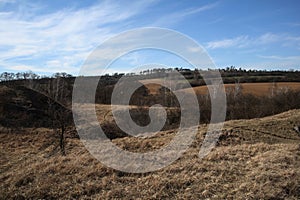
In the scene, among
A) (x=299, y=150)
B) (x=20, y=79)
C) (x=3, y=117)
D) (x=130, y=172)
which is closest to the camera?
(x=130, y=172)

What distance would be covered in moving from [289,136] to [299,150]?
29.5 feet

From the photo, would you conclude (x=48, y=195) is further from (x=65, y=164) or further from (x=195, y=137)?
(x=195, y=137)

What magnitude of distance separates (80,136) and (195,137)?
1553 centimetres

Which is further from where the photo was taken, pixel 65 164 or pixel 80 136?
pixel 80 136

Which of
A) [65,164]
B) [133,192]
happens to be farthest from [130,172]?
[65,164]

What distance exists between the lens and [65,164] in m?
12.0

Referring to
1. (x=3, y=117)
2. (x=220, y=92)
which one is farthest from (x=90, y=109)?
(x=220, y=92)

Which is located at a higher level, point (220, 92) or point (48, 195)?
point (220, 92)

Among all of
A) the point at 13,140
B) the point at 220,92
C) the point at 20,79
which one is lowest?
the point at 13,140

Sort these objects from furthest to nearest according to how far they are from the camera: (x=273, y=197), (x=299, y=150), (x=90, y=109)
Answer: (x=90, y=109) < (x=299, y=150) < (x=273, y=197)

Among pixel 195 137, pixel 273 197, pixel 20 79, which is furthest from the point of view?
pixel 20 79

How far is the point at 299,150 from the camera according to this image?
1334 cm

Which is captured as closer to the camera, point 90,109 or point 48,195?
point 48,195

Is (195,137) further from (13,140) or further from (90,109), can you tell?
(90,109)
